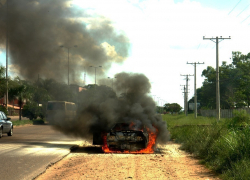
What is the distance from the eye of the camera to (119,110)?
17.8 m

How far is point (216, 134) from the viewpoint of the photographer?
571 inches

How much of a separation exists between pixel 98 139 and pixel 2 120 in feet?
27.0

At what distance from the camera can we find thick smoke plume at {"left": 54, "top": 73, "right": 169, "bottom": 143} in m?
17.3

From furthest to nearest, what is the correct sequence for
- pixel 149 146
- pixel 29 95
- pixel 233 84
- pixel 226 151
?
1. pixel 233 84
2. pixel 29 95
3. pixel 149 146
4. pixel 226 151

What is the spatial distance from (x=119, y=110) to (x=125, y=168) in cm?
744

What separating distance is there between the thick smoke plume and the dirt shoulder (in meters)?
4.27

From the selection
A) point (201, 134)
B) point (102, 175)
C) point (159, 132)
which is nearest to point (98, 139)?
point (159, 132)

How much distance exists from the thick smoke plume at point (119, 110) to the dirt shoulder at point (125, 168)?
4.27 meters

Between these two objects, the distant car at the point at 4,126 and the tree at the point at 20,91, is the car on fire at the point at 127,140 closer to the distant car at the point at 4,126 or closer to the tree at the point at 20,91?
the distant car at the point at 4,126

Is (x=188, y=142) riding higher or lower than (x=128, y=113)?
lower

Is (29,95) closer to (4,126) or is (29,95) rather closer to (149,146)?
(4,126)

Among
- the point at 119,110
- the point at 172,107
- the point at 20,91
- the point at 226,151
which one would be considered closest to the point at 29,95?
the point at 20,91

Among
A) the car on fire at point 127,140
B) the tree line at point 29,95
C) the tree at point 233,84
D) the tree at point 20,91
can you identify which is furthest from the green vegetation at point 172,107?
the car on fire at point 127,140

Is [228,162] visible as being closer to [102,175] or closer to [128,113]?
[102,175]
